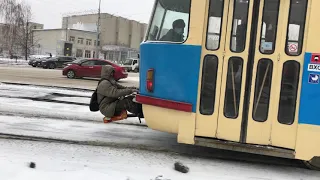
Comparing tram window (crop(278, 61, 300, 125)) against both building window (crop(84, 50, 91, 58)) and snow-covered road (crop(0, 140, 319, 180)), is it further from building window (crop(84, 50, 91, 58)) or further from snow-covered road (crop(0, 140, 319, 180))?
building window (crop(84, 50, 91, 58))

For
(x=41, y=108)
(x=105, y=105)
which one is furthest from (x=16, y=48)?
(x=105, y=105)

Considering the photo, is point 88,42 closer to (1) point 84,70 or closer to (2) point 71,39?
(2) point 71,39

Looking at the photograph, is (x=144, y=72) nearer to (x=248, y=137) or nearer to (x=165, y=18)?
(x=165, y=18)

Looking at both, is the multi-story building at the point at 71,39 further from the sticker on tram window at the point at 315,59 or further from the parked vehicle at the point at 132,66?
the sticker on tram window at the point at 315,59

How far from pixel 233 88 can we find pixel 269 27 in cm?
97

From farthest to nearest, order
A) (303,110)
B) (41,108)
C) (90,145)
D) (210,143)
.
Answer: (41,108), (90,145), (210,143), (303,110)

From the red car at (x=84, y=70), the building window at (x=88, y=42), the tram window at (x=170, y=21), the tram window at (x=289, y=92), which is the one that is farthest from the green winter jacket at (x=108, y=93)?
the building window at (x=88, y=42)

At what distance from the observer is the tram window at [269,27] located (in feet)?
15.3

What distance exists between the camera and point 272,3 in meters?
4.68

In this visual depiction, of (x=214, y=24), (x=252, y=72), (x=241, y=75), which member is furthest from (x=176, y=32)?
(x=252, y=72)

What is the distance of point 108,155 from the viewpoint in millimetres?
5355

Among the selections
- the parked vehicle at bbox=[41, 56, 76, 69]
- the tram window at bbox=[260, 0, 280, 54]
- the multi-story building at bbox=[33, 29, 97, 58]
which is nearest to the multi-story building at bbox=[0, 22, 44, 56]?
the multi-story building at bbox=[33, 29, 97, 58]

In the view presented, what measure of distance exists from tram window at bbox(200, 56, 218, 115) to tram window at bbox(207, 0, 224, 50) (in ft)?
0.66

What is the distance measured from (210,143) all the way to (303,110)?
1.35 meters
